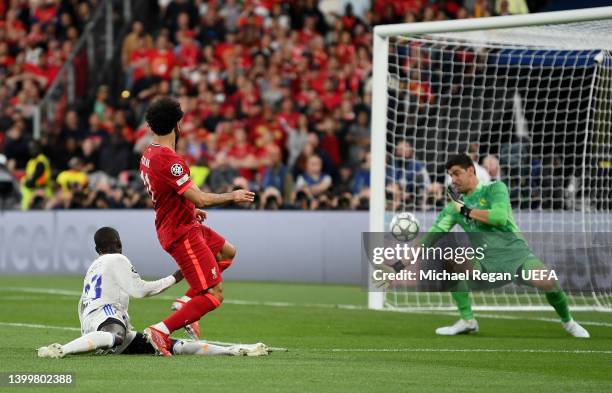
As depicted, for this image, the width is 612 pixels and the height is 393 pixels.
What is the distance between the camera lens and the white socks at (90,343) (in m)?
8.87

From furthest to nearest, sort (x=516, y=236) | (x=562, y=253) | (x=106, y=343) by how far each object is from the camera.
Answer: (x=562, y=253)
(x=516, y=236)
(x=106, y=343)

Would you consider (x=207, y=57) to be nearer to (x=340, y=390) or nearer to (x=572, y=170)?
(x=572, y=170)

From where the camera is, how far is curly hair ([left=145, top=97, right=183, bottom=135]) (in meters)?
9.40

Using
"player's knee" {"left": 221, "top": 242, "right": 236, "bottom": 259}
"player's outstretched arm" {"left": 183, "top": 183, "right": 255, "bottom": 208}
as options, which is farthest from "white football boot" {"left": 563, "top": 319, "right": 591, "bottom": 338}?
"player's outstretched arm" {"left": 183, "top": 183, "right": 255, "bottom": 208}

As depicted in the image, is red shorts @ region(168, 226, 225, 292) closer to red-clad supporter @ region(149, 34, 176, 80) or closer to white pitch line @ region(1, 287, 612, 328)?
white pitch line @ region(1, 287, 612, 328)

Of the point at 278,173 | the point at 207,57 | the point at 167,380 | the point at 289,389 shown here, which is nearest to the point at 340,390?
the point at 289,389

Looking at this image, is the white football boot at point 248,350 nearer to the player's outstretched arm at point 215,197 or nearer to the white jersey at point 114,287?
the white jersey at point 114,287

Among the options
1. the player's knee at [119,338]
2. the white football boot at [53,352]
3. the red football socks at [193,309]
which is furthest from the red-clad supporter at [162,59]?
the white football boot at [53,352]

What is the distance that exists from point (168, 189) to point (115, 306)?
2.98 ft

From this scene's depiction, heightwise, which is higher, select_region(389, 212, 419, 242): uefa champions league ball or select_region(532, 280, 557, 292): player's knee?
select_region(389, 212, 419, 242): uefa champions league ball

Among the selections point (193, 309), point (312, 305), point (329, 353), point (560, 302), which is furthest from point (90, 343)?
point (312, 305)

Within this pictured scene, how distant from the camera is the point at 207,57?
984 inches

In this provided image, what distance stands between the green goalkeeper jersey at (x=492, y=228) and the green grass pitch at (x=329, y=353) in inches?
30.1

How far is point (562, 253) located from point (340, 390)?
31.7 feet
